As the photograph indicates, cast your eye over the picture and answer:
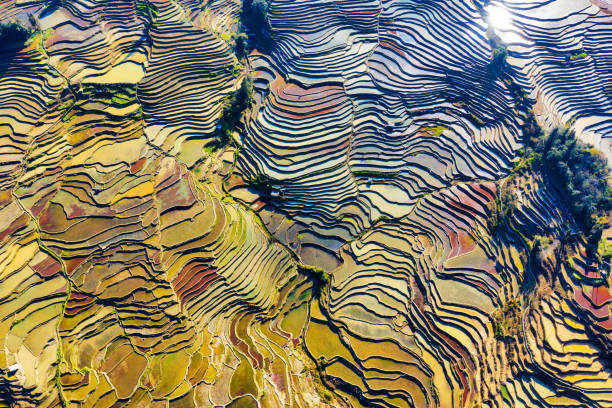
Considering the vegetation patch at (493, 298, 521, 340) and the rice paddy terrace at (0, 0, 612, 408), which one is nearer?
the rice paddy terrace at (0, 0, 612, 408)

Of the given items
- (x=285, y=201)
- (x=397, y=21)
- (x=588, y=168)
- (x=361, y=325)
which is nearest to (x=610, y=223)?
(x=588, y=168)

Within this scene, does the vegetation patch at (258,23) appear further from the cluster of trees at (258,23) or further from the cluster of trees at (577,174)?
the cluster of trees at (577,174)

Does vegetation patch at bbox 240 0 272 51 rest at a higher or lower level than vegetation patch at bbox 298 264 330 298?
higher

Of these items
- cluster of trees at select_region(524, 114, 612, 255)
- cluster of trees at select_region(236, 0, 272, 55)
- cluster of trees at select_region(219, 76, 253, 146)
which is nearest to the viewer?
cluster of trees at select_region(524, 114, 612, 255)

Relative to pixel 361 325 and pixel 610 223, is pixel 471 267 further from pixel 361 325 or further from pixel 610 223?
pixel 610 223

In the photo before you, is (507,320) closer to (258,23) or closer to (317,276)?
(317,276)

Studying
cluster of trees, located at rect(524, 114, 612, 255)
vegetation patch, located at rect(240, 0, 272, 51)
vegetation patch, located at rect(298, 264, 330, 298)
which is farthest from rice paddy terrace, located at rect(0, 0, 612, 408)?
cluster of trees, located at rect(524, 114, 612, 255)

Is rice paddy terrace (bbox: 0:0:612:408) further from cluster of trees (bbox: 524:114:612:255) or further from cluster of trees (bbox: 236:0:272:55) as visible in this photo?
cluster of trees (bbox: 524:114:612:255)
